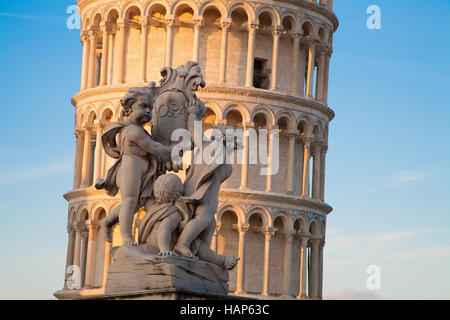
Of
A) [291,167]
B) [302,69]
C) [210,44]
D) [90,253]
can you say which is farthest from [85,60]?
[291,167]

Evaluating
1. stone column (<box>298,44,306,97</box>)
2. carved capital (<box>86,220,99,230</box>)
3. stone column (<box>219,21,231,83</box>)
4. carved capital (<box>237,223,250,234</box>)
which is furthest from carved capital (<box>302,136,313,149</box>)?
carved capital (<box>86,220,99,230</box>)

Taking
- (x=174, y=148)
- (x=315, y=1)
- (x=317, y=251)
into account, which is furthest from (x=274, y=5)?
(x=174, y=148)

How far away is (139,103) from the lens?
16.1m

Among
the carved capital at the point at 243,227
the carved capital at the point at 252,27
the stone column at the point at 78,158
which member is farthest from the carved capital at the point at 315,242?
the stone column at the point at 78,158

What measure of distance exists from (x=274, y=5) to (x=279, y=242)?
13200mm

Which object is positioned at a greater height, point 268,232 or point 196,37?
point 196,37

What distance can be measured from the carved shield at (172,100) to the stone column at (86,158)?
158 ft

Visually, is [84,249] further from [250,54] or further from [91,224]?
[250,54]

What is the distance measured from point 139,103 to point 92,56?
4942 centimetres

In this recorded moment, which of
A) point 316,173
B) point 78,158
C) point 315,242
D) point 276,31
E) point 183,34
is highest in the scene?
point 276,31

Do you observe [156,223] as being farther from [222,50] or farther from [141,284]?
[222,50]

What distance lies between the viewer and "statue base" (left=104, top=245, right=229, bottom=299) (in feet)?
49.6

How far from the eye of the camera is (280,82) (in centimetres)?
6331

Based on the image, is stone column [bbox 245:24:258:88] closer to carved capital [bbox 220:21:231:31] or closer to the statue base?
carved capital [bbox 220:21:231:31]
